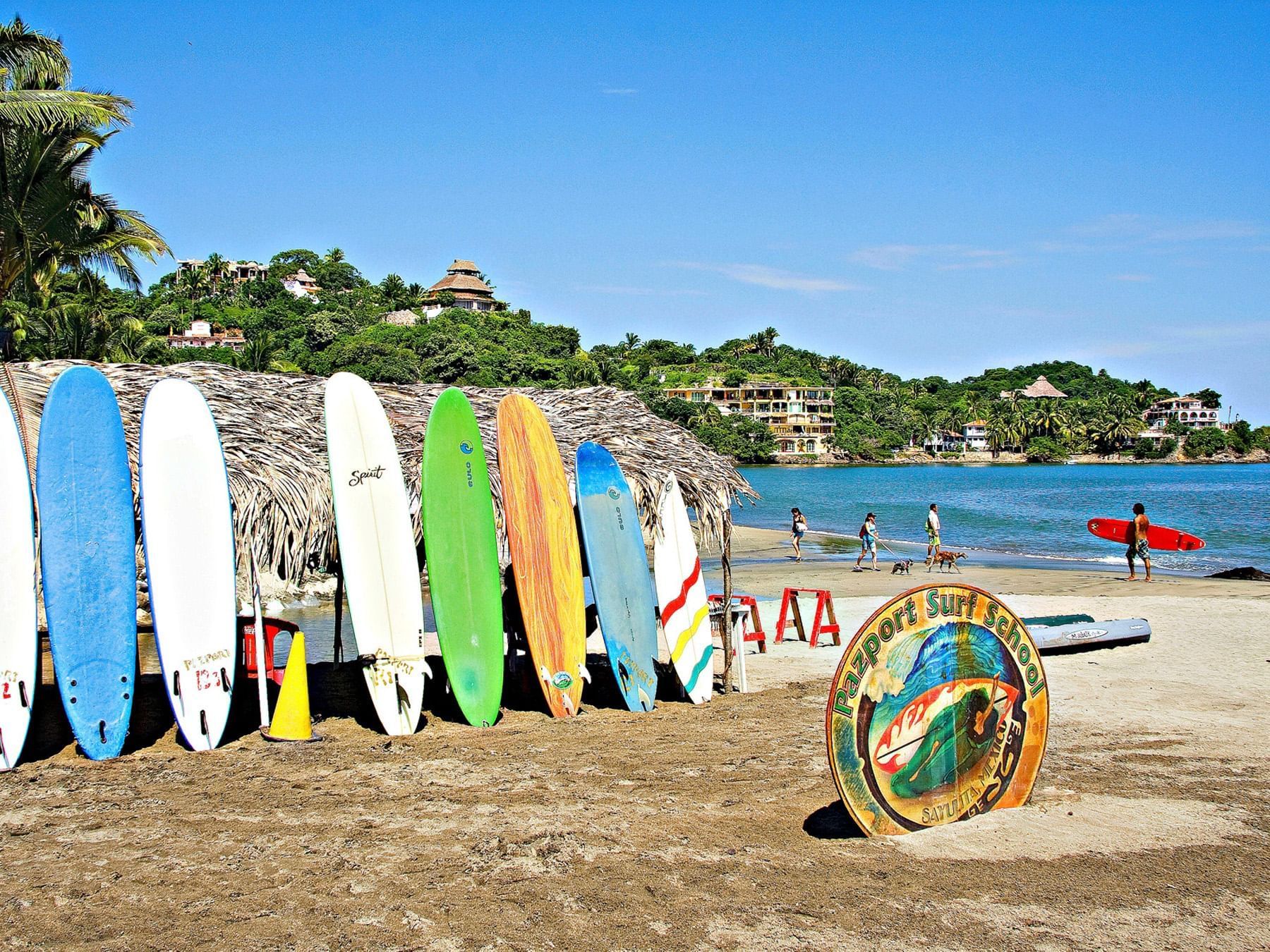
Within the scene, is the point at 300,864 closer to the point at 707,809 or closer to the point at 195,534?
the point at 707,809

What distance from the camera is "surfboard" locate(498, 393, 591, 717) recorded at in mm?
6719

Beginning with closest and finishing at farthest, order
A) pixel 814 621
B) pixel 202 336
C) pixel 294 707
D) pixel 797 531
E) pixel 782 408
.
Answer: pixel 294 707 < pixel 814 621 < pixel 797 531 < pixel 202 336 < pixel 782 408

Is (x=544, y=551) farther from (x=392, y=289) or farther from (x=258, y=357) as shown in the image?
(x=392, y=289)

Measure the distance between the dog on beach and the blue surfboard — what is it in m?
15.1

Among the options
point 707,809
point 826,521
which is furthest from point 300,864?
point 826,521

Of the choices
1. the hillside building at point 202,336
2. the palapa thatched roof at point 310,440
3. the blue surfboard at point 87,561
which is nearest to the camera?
the blue surfboard at point 87,561

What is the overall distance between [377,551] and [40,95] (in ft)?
28.4

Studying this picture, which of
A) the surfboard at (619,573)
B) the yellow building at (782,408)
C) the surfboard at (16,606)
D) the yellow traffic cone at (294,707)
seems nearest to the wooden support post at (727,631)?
the surfboard at (619,573)

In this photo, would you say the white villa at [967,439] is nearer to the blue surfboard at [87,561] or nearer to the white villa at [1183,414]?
the white villa at [1183,414]

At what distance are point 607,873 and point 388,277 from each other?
117753mm

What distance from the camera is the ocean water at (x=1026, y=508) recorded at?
26.4 m

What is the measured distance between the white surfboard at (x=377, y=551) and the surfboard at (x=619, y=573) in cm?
118

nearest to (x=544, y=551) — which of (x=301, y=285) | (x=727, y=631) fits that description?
(x=727, y=631)

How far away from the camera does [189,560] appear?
5.95 meters
